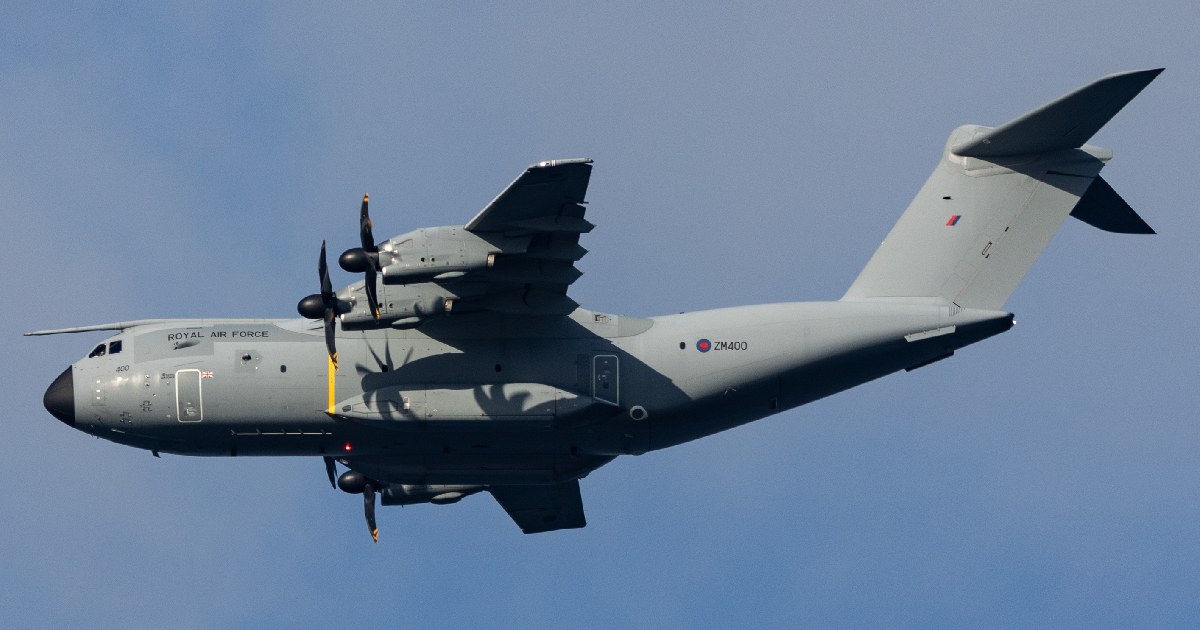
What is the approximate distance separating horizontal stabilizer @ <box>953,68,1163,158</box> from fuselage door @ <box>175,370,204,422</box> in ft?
41.1

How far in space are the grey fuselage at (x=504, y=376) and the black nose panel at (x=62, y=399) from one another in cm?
8

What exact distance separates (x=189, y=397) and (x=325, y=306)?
2959 mm

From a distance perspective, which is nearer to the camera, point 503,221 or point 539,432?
point 503,221

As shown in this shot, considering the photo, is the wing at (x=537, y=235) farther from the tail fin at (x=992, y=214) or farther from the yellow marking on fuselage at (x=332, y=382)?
the tail fin at (x=992, y=214)

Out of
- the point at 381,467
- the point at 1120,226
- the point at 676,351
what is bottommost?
the point at 381,467

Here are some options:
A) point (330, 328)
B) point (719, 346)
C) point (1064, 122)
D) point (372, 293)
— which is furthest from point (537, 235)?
point (1064, 122)

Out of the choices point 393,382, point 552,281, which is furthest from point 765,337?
point 393,382

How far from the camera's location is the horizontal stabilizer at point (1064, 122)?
27.2 metres

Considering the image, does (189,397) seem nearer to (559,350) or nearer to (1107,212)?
(559,350)

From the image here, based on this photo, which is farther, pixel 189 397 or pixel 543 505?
pixel 543 505

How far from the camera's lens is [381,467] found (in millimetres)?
29766

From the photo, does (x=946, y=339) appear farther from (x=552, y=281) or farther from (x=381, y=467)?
(x=381, y=467)

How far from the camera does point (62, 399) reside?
28984 mm

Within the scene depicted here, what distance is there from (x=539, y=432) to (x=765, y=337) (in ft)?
12.3
